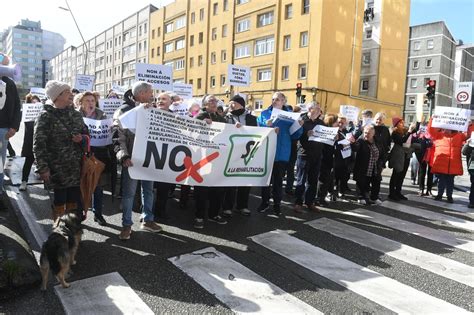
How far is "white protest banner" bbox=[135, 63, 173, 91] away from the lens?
33.9 feet

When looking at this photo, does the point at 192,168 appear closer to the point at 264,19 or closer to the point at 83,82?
the point at 83,82

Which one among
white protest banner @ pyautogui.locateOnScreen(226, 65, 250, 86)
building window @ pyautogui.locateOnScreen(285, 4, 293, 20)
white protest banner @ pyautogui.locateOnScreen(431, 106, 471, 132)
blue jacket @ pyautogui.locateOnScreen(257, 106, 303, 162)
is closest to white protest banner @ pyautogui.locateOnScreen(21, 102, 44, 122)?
blue jacket @ pyautogui.locateOnScreen(257, 106, 303, 162)

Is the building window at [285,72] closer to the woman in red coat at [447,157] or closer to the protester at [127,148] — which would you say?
the woman in red coat at [447,157]

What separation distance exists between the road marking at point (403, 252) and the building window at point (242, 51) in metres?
37.9

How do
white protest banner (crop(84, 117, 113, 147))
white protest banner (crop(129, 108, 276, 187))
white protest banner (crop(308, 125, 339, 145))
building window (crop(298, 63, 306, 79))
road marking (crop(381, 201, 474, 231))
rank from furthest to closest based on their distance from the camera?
building window (crop(298, 63, 306, 79))
white protest banner (crop(308, 125, 339, 145))
road marking (crop(381, 201, 474, 231))
white protest banner (crop(84, 117, 113, 147))
white protest banner (crop(129, 108, 276, 187))

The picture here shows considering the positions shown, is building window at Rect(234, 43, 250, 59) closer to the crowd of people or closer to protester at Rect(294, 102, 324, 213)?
the crowd of people

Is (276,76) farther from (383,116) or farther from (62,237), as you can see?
(62,237)

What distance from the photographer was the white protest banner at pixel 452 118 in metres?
8.91

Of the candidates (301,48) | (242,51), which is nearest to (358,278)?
(301,48)

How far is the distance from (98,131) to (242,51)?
39.1m

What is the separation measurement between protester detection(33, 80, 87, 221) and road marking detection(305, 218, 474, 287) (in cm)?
384

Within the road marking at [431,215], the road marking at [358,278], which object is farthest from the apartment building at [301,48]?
the road marking at [358,278]

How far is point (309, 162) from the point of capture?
24.3ft

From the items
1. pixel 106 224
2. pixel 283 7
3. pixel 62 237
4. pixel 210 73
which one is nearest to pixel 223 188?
pixel 106 224
